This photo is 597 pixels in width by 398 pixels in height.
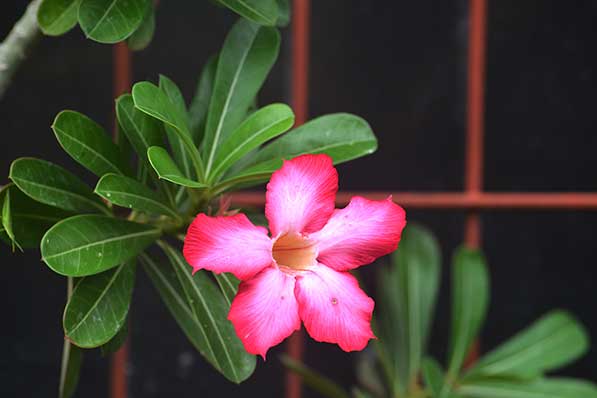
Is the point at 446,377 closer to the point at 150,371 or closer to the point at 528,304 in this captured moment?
the point at 528,304

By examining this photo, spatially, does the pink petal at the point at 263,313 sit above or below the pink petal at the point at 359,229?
below

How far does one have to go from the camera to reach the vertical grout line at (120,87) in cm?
133

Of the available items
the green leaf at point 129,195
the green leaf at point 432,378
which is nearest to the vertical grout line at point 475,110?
the green leaf at point 432,378

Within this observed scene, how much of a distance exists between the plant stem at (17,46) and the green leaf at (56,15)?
0.12 ft

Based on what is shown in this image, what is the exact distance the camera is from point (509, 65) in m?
1.41

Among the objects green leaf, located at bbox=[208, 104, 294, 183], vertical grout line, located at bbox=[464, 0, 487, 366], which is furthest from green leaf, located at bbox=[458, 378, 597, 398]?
green leaf, located at bbox=[208, 104, 294, 183]

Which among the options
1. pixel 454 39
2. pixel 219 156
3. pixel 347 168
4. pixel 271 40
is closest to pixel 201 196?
pixel 219 156

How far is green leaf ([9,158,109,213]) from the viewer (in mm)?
678

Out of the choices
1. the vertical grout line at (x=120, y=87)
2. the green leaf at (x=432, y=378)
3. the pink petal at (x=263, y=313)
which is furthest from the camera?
the vertical grout line at (x=120, y=87)

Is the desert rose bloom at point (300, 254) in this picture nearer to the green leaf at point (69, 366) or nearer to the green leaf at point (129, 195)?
the green leaf at point (129, 195)

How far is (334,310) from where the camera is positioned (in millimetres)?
597

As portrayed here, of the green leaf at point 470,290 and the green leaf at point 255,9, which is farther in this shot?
the green leaf at point 470,290

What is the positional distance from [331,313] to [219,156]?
0.25 m

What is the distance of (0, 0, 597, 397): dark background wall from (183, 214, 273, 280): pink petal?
82cm
